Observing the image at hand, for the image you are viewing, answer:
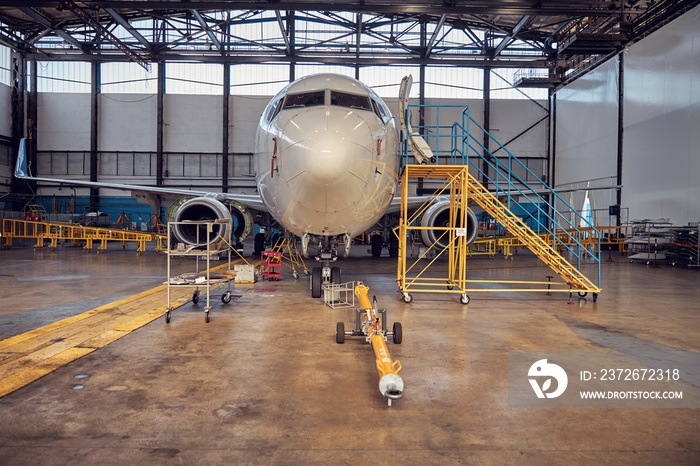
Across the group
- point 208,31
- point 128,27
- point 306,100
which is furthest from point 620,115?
point 128,27

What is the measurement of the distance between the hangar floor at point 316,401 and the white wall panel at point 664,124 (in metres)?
14.9

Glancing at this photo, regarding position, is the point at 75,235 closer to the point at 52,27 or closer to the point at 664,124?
the point at 52,27

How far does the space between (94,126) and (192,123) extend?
21.8 ft

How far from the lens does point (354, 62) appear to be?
30.4 metres

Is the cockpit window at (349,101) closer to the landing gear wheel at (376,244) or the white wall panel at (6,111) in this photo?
the landing gear wheel at (376,244)

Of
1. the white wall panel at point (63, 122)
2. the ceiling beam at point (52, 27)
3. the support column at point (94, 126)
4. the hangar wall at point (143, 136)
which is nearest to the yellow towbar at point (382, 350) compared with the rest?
the hangar wall at point (143, 136)

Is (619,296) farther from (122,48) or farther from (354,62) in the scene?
(122,48)

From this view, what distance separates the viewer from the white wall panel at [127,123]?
101 ft

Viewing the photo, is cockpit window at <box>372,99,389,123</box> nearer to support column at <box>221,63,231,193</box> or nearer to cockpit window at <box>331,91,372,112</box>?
cockpit window at <box>331,91,372,112</box>

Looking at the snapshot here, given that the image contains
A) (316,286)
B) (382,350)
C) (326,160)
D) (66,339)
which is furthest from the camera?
(316,286)

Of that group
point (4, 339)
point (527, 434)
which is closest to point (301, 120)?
point (4, 339)

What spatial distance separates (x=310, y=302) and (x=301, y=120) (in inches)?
122

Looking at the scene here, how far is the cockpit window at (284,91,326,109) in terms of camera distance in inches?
277

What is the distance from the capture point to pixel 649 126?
20.7 m
